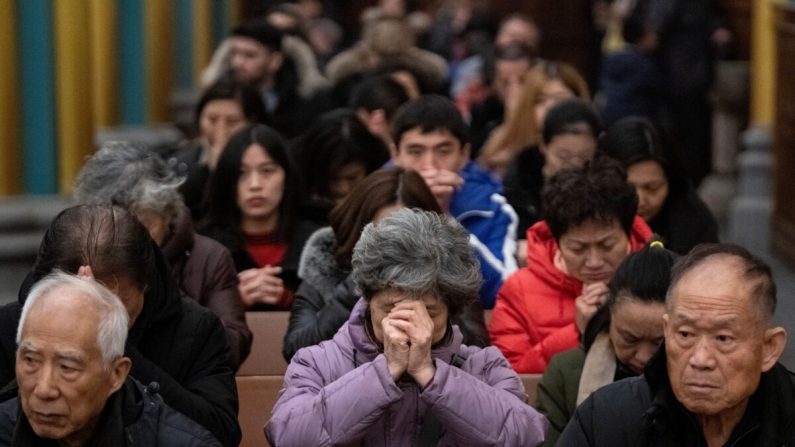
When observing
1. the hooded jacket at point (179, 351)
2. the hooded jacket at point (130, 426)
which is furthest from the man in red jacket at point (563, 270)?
the hooded jacket at point (130, 426)

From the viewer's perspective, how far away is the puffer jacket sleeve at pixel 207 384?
5141mm

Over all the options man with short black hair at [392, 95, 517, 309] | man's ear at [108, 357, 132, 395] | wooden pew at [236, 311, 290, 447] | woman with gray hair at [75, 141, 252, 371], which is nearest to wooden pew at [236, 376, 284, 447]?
wooden pew at [236, 311, 290, 447]

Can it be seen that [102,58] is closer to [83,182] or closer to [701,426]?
[83,182]

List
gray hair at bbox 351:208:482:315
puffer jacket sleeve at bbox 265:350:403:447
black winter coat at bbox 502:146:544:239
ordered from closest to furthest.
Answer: puffer jacket sleeve at bbox 265:350:403:447 → gray hair at bbox 351:208:482:315 → black winter coat at bbox 502:146:544:239

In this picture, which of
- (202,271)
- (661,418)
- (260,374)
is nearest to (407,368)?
(661,418)

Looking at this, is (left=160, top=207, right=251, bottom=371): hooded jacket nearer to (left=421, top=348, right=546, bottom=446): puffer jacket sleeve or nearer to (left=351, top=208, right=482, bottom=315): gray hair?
(left=351, top=208, right=482, bottom=315): gray hair

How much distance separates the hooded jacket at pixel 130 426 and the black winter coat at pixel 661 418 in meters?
0.88

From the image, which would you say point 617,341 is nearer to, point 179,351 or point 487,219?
point 179,351

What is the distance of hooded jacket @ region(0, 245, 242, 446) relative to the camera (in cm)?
514

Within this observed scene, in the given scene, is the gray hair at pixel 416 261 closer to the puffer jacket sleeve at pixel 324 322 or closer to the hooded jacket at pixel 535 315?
the puffer jacket sleeve at pixel 324 322

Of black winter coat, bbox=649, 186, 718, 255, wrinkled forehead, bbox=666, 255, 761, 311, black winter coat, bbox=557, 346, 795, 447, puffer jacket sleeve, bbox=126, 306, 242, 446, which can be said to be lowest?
black winter coat, bbox=649, 186, 718, 255

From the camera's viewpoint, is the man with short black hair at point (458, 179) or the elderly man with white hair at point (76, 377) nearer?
the elderly man with white hair at point (76, 377)

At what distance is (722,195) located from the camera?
1446 cm

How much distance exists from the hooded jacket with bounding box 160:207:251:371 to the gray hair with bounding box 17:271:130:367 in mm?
1861
